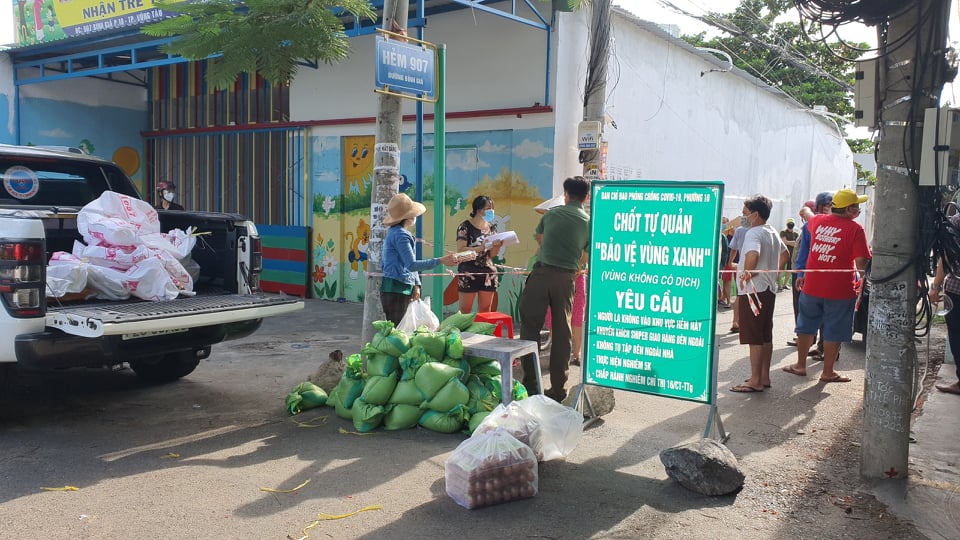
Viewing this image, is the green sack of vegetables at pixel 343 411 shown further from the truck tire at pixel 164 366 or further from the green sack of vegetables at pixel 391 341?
the truck tire at pixel 164 366

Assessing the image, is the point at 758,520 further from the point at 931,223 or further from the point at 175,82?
the point at 175,82

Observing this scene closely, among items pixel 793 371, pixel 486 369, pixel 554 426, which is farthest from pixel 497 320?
pixel 793 371

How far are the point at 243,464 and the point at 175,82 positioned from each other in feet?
40.6

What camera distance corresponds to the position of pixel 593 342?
5.60 m

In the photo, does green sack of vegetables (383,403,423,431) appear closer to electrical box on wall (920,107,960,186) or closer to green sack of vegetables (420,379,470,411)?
green sack of vegetables (420,379,470,411)

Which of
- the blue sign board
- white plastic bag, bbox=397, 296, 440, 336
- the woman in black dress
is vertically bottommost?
white plastic bag, bbox=397, 296, 440, 336

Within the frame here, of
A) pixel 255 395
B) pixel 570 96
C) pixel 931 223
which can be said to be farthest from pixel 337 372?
pixel 570 96

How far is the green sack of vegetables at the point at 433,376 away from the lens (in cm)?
554

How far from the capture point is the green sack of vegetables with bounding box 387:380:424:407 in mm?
5645

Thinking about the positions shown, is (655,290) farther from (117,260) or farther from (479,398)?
(117,260)

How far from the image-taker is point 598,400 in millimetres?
6094

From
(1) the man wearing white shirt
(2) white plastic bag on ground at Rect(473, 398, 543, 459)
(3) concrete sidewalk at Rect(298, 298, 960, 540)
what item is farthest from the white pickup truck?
(1) the man wearing white shirt

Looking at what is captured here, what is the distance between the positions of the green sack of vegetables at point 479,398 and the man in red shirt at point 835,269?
11.6ft

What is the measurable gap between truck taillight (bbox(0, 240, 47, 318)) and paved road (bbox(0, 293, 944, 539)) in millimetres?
959
